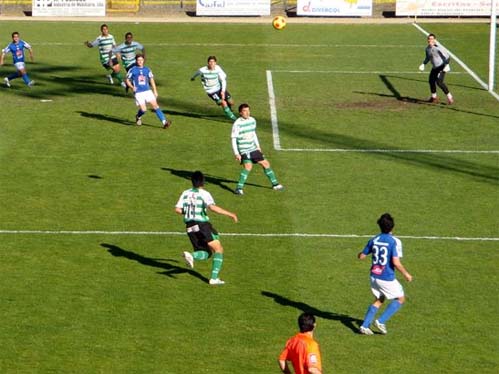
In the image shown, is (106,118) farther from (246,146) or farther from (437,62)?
(437,62)

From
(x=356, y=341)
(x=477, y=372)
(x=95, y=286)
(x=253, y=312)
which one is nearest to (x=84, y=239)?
(x=95, y=286)

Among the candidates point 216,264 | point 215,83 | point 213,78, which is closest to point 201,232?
point 216,264

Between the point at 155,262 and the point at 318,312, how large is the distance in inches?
162

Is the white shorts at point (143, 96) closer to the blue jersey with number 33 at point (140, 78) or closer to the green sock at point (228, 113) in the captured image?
the blue jersey with number 33 at point (140, 78)

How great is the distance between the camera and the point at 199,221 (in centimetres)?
2162

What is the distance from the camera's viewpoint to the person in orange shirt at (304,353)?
1473 cm

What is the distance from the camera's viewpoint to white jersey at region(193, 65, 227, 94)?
36.1 metres

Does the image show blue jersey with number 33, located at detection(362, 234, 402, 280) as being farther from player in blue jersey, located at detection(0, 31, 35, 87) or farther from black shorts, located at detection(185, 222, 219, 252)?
player in blue jersey, located at detection(0, 31, 35, 87)

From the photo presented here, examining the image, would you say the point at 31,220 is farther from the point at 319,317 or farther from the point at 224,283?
the point at 319,317

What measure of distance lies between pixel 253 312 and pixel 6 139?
620 inches

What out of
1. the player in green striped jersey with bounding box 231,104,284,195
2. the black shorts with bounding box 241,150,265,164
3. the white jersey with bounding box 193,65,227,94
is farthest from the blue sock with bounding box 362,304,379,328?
the white jersey with bounding box 193,65,227,94

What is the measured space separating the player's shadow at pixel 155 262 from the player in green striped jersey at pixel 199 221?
2.59ft

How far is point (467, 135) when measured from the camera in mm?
35781

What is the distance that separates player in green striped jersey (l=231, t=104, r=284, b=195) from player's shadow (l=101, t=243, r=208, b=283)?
467 cm
